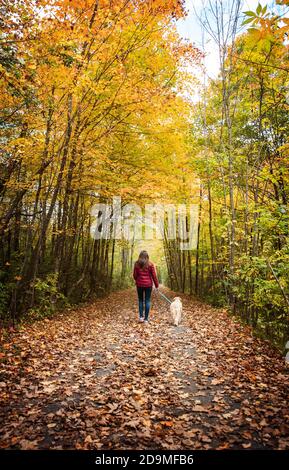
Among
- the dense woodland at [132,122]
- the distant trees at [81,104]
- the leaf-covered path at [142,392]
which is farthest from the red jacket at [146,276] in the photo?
the distant trees at [81,104]

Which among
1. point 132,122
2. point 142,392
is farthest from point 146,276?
point 132,122

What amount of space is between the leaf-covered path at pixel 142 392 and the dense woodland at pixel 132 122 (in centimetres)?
187

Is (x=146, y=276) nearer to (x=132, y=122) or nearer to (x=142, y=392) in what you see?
(x=142, y=392)

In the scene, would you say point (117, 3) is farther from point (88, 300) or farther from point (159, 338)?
point (88, 300)

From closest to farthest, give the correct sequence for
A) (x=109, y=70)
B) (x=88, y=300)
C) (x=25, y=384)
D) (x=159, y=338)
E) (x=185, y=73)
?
(x=25, y=384) → (x=159, y=338) → (x=109, y=70) → (x=185, y=73) → (x=88, y=300)

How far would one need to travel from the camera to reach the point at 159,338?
772 cm

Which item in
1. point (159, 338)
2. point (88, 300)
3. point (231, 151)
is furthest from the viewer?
point (88, 300)

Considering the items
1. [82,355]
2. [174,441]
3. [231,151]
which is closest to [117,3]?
[231,151]

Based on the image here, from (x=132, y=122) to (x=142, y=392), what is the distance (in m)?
9.31

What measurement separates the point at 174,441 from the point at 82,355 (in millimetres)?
3383

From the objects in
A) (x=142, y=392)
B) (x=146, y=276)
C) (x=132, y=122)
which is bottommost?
(x=142, y=392)

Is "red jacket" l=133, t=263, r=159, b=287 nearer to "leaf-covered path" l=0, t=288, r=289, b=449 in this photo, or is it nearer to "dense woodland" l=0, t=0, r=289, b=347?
"leaf-covered path" l=0, t=288, r=289, b=449

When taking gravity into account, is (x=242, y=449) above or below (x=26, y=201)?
below

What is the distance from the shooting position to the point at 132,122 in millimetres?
11133
